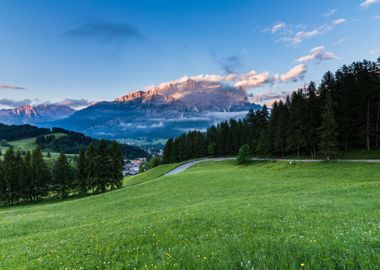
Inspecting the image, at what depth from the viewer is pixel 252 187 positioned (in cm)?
3894

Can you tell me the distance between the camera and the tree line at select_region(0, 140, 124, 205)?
7106 cm

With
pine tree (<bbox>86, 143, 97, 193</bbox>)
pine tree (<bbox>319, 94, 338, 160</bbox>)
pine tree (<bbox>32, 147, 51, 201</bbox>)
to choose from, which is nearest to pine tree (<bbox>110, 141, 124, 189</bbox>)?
pine tree (<bbox>86, 143, 97, 193</bbox>)

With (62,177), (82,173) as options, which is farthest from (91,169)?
(62,177)

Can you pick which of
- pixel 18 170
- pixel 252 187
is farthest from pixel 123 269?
pixel 18 170

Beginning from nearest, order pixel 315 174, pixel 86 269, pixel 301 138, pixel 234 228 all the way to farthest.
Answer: pixel 86 269 < pixel 234 228 < pixel 315 174 < pixel 301 138

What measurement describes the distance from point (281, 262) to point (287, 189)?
102ft

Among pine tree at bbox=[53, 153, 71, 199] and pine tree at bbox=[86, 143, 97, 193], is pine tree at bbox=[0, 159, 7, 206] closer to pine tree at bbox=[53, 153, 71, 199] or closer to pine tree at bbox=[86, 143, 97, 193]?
pine tree at bbox=[53, 153, 71, 199]

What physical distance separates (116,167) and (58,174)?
16654 mm

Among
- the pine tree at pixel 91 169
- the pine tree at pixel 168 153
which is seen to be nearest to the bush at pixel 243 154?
the pine tree at pixel 91 169

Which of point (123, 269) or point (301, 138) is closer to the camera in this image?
point (123, 269)

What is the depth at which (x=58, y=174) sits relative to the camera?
245 feet

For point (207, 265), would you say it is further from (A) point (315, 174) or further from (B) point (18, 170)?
(B) point (18, 170)

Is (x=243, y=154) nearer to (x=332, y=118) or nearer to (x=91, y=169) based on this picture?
(x=332, y=118)

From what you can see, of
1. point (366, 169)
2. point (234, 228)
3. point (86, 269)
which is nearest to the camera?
point (86, 269)
